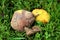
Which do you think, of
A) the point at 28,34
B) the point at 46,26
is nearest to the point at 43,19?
the point at 46,26

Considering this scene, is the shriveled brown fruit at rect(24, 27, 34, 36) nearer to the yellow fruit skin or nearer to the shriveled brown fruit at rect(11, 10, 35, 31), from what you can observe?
Result: the shriveled brown fruit at rect(11, 10, 35, 31)

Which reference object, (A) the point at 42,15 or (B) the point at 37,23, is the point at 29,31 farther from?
(A) the point at 42,15

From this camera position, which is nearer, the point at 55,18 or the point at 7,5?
the point at 55,18

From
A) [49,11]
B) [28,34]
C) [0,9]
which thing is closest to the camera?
[28,34]

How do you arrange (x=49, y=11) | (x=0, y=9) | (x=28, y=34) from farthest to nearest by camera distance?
1. (x=0, y=9)
2. (x=49, y=11)
3. (x=28, y=34)

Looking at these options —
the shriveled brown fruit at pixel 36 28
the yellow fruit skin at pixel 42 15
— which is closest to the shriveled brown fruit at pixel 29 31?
the shriveled brown fruit at pixel 36 28

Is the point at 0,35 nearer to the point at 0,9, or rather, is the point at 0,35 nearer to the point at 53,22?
the point at 0,9
